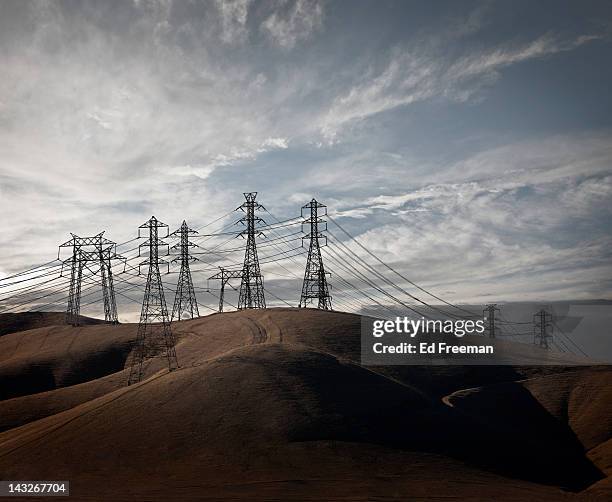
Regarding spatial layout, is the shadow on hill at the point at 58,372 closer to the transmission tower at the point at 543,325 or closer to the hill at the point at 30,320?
the hill at the point at 30,320

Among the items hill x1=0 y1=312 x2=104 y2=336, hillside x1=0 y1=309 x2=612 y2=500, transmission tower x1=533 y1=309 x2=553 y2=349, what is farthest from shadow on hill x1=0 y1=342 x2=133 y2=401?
transmission tower x1=533 y1=309 x2=553 y2=349

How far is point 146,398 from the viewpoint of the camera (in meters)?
37.5

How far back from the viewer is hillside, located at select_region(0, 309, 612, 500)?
26.6 m

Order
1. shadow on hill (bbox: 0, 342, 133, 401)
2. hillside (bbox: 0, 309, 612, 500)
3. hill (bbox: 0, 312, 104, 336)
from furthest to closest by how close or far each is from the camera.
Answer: hill (bbox: 0, 312, 104, 336) → shadow on hill (bbox: 0, 342, 133, 401) → hillside (bbox: 0, 309, 612, 500)

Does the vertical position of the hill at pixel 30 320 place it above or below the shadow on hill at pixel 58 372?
above

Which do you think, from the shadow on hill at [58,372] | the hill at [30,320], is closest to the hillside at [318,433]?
the shadow on hill at [58,372]

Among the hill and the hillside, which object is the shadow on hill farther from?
the hill

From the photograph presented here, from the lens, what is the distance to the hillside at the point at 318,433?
26.6 metres

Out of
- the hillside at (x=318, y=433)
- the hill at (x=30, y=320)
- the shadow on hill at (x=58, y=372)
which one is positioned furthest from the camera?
the hill at (x=30, y=320)

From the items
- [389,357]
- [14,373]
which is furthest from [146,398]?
[14,373]

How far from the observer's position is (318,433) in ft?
104

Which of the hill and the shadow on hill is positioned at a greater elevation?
the hill

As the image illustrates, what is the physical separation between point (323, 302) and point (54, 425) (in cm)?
4034

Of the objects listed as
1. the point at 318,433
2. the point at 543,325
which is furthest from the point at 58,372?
the point at 543,325
